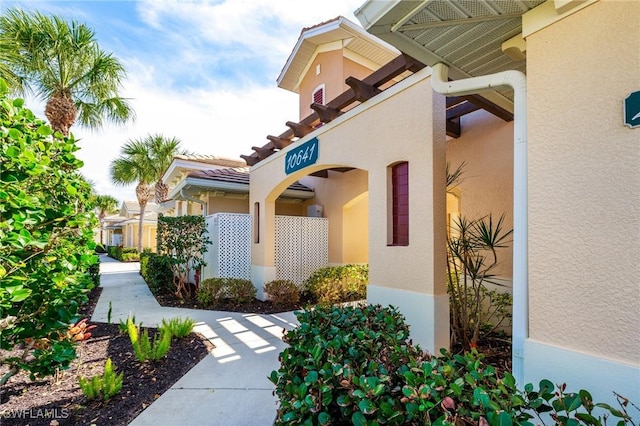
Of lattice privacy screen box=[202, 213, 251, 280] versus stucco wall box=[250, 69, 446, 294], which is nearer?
stucco wall box=[250, 69, 446, 294]

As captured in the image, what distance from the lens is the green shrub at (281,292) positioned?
9.42 metres

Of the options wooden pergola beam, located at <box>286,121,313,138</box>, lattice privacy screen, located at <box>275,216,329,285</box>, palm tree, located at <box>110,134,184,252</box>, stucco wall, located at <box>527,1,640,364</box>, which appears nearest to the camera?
stucco wall, located at <box>527,1,640,364</box>

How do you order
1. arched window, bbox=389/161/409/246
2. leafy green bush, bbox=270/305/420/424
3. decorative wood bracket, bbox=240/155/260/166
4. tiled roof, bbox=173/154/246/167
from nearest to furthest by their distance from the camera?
leafy green bush, bbox=270/305/420/424 → arched window, bbox=389/161/409/246 → decorative wood bracket, bbox=240/155/260/166 → tiled roof, bbox=173/154/246/167

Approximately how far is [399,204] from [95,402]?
16.7 ft

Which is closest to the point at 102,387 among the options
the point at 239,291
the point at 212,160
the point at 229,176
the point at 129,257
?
the point at 239,291

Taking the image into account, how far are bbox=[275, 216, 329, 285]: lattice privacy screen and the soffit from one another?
779 cm

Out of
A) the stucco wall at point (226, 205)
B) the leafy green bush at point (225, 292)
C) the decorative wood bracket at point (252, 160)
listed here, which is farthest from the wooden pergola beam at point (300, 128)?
the stucco wall at point (226, 205)

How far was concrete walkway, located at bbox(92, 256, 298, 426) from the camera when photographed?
3.55m

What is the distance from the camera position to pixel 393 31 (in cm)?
316

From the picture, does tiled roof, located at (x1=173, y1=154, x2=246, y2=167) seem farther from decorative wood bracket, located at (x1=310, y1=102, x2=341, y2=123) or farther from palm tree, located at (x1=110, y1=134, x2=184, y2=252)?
decorative wood bracket, located at (x1=310, y1=102, x2=341, y2=123)

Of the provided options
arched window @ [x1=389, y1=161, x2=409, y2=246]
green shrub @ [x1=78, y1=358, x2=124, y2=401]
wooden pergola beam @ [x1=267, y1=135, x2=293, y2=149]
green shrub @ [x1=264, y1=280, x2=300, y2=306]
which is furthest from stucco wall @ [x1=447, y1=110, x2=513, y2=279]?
green shrub @ [x1=78, y1=358, x2=124, y2=401]

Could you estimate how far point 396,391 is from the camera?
6.42ft

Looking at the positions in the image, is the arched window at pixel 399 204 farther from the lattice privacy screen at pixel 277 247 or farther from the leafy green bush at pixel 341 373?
the lattice privacy screen at pixel 277 247

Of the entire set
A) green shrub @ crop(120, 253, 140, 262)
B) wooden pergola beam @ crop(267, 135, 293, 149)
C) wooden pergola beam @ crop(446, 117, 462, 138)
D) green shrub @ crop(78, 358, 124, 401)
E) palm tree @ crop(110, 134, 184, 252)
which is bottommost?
green shrub @ crop(120, 253, 140, 262)
